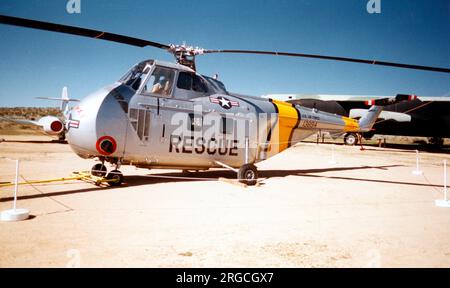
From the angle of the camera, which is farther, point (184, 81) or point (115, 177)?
point (184, 81)

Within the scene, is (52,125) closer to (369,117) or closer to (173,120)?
(173,120)

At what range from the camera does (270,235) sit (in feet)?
15.0

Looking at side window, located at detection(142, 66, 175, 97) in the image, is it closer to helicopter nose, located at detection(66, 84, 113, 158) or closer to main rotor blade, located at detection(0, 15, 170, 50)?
main rotor blade, located at detection(0, 15, 170, 50)

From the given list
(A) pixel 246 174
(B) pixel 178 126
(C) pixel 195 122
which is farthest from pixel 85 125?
(A) pixel 246 174

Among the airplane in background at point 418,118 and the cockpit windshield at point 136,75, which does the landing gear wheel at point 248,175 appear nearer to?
the cockpit windshield at point 136,75

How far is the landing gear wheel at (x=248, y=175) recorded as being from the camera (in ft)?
29.4

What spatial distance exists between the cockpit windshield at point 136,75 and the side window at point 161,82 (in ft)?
0.79

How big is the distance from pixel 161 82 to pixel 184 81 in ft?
2.28

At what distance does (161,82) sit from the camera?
8445 mm

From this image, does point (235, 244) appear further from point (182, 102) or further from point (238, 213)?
point (182, 102)

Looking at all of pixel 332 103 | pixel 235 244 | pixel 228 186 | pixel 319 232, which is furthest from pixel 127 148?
pixel 332 103

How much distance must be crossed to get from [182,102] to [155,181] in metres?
2.62

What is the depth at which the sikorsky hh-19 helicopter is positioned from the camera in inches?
286
